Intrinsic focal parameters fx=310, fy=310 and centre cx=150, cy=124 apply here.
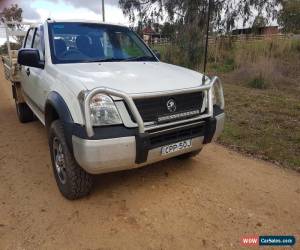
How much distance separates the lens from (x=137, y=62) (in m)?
4.01

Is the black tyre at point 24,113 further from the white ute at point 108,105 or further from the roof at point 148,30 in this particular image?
the roof at point 148,30

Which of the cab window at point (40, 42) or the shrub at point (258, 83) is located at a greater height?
the cab window at point (40, 42)

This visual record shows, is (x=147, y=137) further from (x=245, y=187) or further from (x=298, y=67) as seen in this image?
(x=298, y=67)

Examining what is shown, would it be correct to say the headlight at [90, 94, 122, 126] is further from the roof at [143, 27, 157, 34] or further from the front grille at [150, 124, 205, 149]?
the roof at [143, 27, 157, 34]

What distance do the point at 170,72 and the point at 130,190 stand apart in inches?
55.8

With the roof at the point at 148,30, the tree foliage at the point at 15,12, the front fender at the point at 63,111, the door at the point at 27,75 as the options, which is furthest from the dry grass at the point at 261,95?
the tree foliage at the point at 15,12

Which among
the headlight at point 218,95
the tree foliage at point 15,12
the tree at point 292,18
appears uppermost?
the tree foliage at point 15,12

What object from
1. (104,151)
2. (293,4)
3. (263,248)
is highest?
(293,4)

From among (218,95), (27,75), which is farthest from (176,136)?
(27,75)

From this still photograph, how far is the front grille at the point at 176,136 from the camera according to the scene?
116 inches

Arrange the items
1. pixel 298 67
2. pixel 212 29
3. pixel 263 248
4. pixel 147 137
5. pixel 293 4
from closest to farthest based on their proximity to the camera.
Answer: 1. pixel 263 248
2. pixel 147 137
3. pixel 298 67
4. pixel 212 29
5. pixel 293 4

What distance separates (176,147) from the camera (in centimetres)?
315

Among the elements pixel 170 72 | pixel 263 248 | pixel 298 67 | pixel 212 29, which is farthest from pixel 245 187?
pixel 212 29

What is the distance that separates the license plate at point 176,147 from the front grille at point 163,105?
0.32 metres
